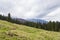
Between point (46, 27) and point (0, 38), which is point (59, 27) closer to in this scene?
point (46, 27)

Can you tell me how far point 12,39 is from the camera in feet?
133

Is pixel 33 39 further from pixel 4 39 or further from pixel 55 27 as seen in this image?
pixel 55 27

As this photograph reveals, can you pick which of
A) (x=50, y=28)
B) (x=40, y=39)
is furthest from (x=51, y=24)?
(x=40, y=39)

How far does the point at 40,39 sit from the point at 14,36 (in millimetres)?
6992

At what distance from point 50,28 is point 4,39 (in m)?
88.0

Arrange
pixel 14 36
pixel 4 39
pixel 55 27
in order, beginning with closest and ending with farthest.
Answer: pixel 4 39
pixel 14 36
pixel 55 27

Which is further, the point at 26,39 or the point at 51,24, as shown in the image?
the point at 51,24

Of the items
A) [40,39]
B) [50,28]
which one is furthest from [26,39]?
[50,28]

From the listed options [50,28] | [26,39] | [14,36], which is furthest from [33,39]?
[50,28]

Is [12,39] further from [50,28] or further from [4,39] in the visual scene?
[50,28]

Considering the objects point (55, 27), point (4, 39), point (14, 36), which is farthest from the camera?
point (55, 27)

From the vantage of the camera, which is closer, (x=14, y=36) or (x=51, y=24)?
(x=14, y=36)

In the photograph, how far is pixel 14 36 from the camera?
4319 cm

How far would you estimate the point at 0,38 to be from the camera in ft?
131
